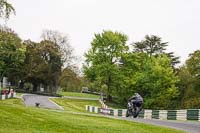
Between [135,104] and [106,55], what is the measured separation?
64.0 metres

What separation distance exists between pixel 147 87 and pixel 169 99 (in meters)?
4.53

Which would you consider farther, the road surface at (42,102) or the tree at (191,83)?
the tree at (191,83)

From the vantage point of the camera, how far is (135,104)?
1200 inches

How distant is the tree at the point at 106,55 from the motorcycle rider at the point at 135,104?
200 ft

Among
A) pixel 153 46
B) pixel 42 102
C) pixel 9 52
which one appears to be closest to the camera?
pixel 42 102

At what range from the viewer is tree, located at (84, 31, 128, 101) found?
9262 cm

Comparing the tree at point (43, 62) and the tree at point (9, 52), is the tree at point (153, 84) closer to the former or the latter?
the tree at point (9, 52)

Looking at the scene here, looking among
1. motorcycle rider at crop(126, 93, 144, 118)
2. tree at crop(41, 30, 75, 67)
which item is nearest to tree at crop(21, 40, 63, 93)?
tree at crop(41, 30, 75, 67)

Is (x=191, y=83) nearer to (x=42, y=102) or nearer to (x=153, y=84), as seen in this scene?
(x=153, y=84)

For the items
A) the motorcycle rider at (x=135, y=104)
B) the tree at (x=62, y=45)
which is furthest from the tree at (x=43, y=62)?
the motorcycle rider at (x=135, y=104)

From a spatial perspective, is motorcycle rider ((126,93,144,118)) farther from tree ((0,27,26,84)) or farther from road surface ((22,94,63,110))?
tree ((0,27,26,84))

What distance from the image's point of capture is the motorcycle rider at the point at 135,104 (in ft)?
98.9

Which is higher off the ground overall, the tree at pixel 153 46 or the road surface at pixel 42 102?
the tree at pixel 153 46

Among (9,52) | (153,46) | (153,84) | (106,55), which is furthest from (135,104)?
(153,46)
